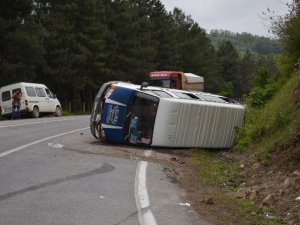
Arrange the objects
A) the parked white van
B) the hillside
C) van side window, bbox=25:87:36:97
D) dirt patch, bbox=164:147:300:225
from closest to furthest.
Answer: dirt patch, bbox=164:147:300:225
the hillside
the parked white van
van side window, bbox=25:87:36:97

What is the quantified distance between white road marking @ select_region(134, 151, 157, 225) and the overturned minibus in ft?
12.4

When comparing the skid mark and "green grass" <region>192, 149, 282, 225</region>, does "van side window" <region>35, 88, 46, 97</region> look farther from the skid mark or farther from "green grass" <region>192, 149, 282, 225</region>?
the skid mark

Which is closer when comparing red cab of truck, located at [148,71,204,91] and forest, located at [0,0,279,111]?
red cab of truck, located at [148,71,204,91]

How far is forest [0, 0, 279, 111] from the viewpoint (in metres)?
36.5

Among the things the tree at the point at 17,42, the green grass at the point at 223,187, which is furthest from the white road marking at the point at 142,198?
the tree at the point at 17,42

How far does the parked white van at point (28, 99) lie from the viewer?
2941 centimetres

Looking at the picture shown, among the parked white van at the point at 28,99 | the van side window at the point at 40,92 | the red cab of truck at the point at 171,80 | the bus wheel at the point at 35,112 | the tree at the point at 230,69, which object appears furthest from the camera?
the tree at the point at 230,69

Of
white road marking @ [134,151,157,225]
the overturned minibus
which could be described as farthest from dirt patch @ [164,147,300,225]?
the overturned minibus

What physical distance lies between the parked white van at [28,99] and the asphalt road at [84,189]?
16.2 metres

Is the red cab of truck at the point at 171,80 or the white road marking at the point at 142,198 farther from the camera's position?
the red cab of truck at the point at 171,80

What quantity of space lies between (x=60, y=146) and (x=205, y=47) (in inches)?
3045

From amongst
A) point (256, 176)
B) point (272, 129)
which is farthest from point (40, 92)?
point (256, 176)

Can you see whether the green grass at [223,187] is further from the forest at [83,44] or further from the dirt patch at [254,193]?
the forest at [83,44]

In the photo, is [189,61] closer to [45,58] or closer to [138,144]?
[45,58]
